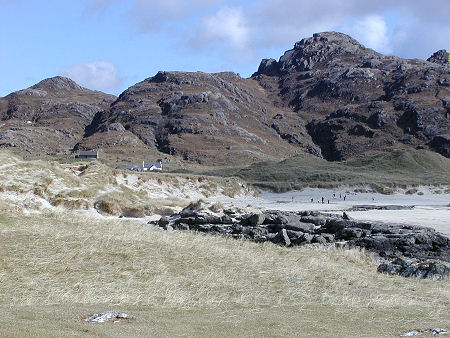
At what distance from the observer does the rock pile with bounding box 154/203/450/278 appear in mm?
20831

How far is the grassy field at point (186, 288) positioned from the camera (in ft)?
32.1

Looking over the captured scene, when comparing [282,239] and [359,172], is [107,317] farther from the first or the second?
[359,172]

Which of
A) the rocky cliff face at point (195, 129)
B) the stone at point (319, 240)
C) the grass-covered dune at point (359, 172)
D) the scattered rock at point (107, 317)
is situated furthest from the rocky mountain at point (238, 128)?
the scattered rock at point (107, 317)

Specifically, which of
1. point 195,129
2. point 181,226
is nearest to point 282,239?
point 181,226

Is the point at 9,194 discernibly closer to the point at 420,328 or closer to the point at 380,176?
the point at 420,328

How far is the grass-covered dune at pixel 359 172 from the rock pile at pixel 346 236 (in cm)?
3967

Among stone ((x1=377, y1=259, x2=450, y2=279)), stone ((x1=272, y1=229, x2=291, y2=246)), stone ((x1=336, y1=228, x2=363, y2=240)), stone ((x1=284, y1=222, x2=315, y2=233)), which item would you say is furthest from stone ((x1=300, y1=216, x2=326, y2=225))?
stone ((x1=377, y1=259, x2=450, y2=279))

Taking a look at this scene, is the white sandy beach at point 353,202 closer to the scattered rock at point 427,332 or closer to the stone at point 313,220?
the stone at point 313,220

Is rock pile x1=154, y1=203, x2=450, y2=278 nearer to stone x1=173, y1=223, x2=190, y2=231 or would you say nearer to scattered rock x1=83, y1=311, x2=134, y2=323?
stone x1=173, y1=223, x2=190, y2=231

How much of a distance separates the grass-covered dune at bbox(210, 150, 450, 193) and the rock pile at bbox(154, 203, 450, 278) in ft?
130

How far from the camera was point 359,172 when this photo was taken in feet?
291

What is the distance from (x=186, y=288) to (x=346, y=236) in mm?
16510

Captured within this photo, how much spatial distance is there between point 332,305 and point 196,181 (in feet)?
159

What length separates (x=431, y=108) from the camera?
171 metres
